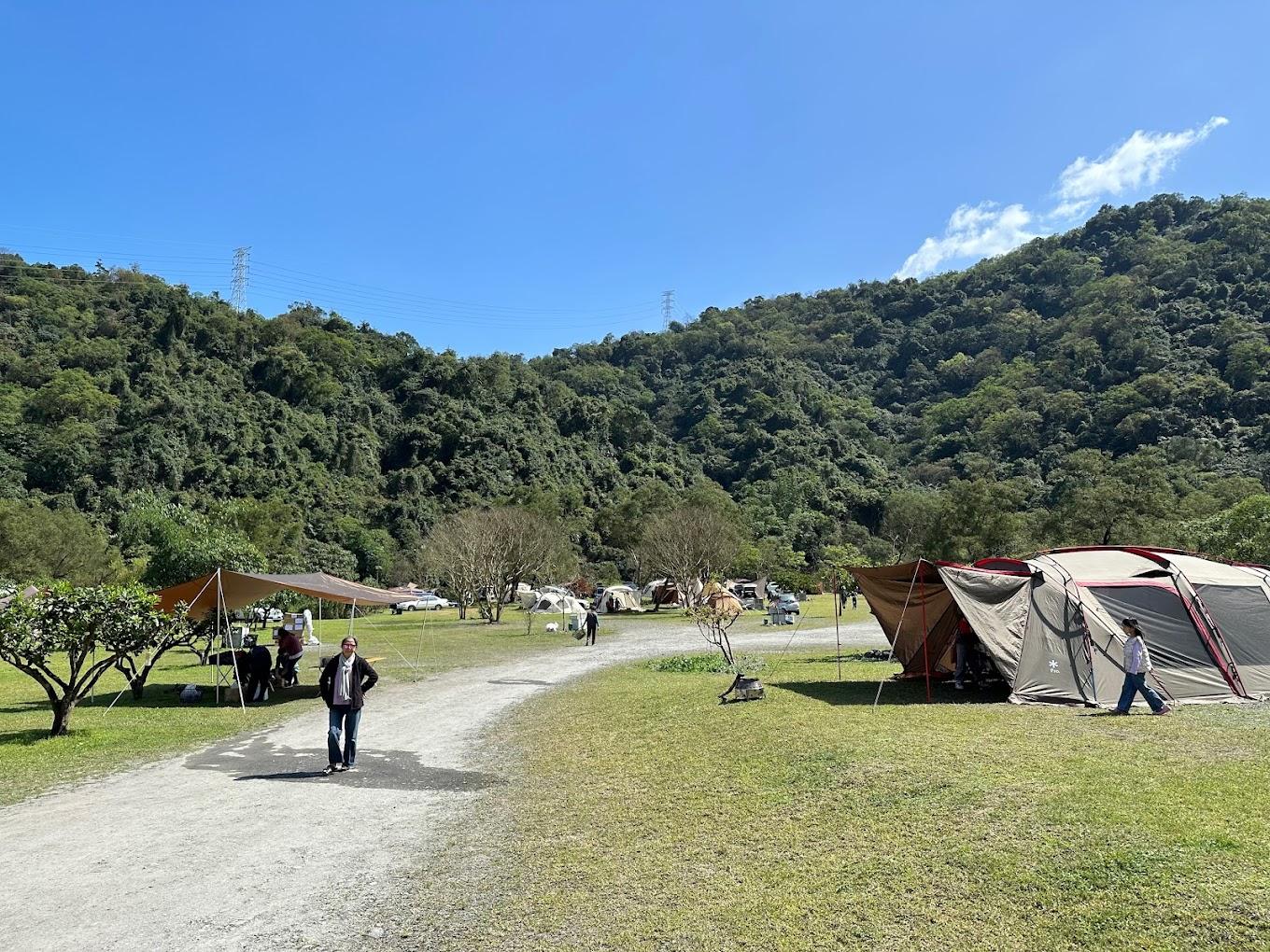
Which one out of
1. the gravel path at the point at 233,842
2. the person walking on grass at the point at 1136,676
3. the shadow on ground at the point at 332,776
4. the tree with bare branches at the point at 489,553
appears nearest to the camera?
the gravel path at the point at 233,842

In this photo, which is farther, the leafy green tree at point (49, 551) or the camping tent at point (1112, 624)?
the leafy green tree at point (49, 551)

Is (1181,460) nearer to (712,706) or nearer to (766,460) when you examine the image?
(766,460)

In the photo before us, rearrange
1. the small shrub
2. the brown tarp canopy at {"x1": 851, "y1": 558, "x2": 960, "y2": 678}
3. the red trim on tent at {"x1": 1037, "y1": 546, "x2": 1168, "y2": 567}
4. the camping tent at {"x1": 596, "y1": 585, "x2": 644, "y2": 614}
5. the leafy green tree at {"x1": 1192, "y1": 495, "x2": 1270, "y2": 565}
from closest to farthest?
the red trim on tent at {"x1": 1037, "y1": 546, "x2": 1168, "y2": 567} → the brown tarp canopy at {"x1": 851, "y1": 558, "x2": 960, "y2": 678} → the small shrub → the leafy green tree at {"x1": 1192, "y1": 495, "x2": 1270, "y2": 565} → the camping tent at {"x1": 596, "y1": 585, "x2": 644, "y2": 614}

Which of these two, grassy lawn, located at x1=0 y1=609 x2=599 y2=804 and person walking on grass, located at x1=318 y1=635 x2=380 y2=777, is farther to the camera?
grassy lawn, located at x1=0 y1=609 x2=599 y2=804

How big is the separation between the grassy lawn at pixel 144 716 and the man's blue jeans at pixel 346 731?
9.62 feet

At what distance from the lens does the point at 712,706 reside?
41.2ft

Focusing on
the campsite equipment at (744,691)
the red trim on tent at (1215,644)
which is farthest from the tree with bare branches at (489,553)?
the red trim on tent at (1215,644)

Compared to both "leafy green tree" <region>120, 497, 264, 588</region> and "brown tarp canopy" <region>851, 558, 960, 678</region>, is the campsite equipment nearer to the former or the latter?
"brown tarp canopy" <region>851, 558, 960, 678</region>

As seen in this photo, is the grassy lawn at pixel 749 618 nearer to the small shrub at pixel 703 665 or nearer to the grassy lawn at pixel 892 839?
the small shrub at pixel 703 665

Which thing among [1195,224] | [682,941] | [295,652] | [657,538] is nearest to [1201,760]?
[682,941]

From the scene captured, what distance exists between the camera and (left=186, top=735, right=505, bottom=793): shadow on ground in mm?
8906

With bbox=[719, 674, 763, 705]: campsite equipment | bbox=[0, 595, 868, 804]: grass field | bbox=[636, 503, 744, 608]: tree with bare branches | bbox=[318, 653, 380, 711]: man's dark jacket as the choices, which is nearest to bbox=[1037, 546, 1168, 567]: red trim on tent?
bbox=[719, 674, 763, 705]: campsite equipment

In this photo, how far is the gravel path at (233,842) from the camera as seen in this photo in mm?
5055

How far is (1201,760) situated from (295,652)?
53.5 feet
